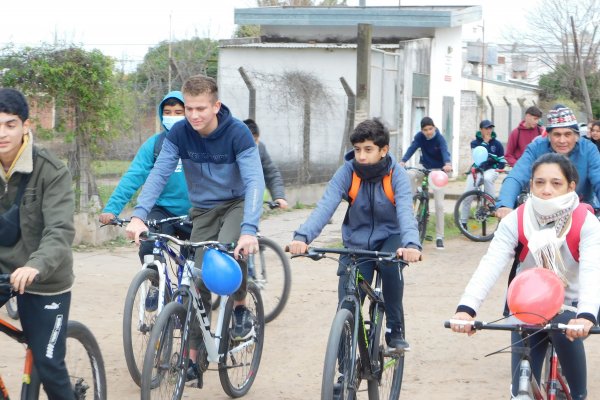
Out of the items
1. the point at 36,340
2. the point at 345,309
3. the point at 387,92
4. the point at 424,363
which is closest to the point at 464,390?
the point at 424,363

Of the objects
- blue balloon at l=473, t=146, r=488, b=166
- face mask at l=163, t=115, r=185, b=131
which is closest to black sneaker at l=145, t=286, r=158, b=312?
face mask at l=163, t=115, r=185, b=131

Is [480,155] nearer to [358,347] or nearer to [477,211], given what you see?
[477,211]

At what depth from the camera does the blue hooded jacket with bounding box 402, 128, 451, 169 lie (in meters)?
14.7

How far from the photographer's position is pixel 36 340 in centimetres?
476

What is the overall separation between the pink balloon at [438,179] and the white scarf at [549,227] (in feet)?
29.9

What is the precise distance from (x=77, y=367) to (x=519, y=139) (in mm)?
10752

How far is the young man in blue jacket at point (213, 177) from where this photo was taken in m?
6.53

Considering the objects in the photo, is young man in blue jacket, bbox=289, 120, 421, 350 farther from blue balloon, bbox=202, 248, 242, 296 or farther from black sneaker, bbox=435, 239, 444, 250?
black sneaker, bbox=435, 239, 444, 250

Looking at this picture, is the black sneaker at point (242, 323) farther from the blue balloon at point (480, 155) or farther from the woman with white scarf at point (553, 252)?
the blue balloon at point (480, 155)

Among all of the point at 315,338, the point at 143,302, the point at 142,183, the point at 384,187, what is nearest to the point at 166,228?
the point at 142,183

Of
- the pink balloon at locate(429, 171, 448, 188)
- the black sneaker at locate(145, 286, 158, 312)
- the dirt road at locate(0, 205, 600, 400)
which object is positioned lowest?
the dirt road at locate(0, 205, 600, 400)

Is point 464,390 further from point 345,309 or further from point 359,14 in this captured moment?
point 359,14

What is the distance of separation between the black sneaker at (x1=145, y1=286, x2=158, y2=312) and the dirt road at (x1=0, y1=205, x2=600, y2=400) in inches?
21.4

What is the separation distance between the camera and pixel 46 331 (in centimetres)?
476
